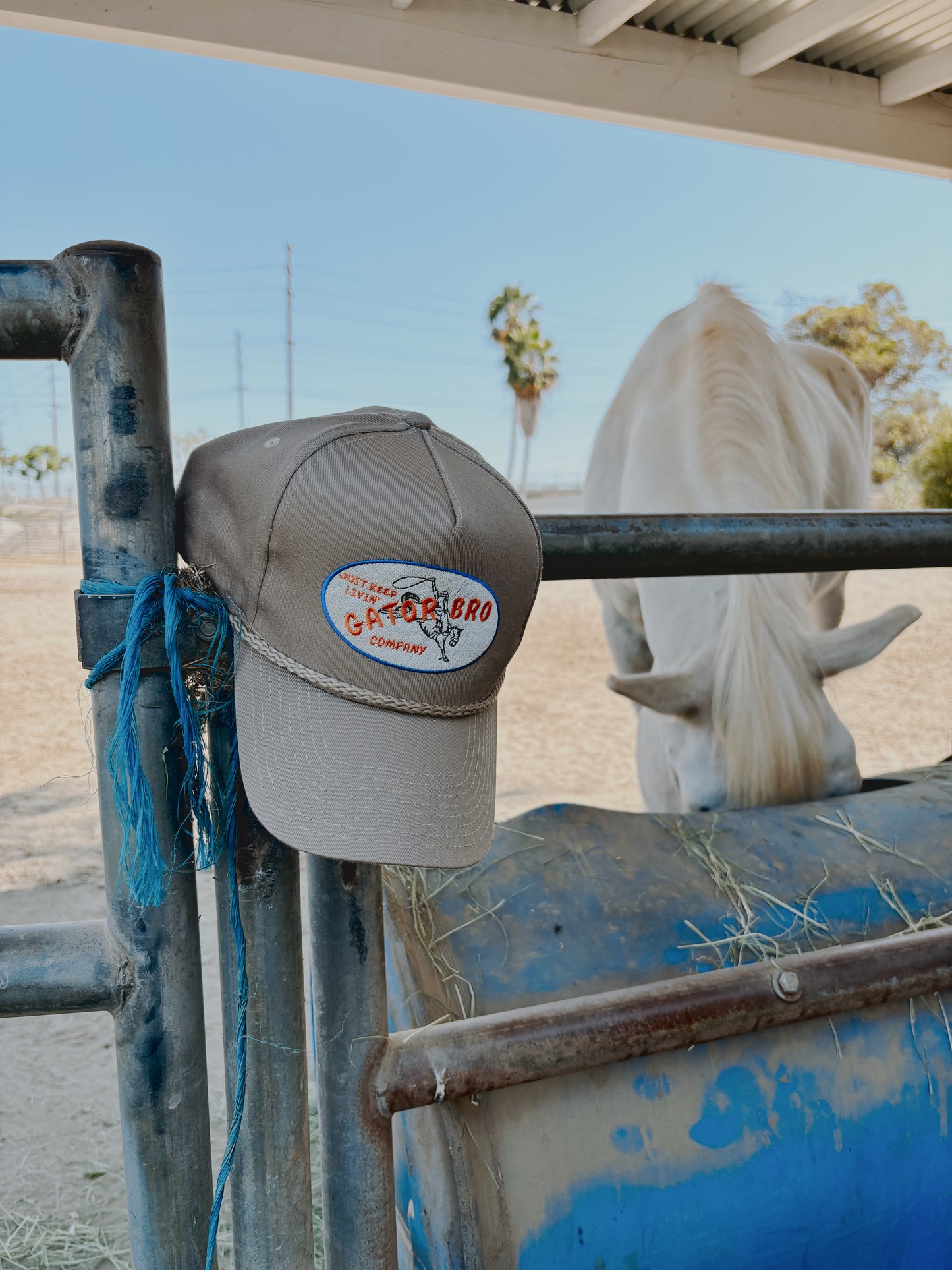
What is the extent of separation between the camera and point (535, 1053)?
0.79 m

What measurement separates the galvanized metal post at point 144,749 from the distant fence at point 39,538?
56.3ft

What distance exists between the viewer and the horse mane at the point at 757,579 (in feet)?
5.22

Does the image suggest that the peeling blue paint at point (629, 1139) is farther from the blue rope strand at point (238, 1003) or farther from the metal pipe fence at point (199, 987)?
the blue rope strand at point (238, 1003)

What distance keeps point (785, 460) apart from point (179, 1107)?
240 cm

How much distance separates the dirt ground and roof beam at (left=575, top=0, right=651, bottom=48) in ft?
8.96

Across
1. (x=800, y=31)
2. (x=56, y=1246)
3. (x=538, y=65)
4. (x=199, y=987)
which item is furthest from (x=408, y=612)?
(x=800, y=31)

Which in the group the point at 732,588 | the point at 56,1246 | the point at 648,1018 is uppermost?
the point at 732,588

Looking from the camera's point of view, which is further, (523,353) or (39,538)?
(523,353)

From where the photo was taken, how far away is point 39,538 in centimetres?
1886

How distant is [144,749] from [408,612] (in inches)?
7.4

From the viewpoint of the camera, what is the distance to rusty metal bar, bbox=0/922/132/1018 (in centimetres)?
61

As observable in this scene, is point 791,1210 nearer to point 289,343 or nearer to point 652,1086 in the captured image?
point 652,1086

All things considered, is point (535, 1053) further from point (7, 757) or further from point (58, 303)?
point (7, 757)

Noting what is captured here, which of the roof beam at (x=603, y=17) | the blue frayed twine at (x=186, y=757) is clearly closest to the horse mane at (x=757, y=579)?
the blue frayed twine at (x=186, y=757)
